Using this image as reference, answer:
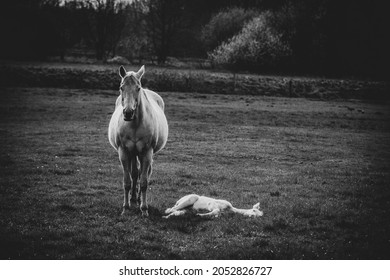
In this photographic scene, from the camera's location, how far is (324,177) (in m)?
12.9

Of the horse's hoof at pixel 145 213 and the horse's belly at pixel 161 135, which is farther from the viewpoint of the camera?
the horse's belly at pixel 161 135

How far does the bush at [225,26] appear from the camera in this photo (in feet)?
188

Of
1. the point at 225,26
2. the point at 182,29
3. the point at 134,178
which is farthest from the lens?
the point at 182,29

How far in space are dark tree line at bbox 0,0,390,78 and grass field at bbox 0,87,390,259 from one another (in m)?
12.7

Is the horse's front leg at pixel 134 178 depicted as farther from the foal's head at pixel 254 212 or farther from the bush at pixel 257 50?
the bush at pixel 257 50

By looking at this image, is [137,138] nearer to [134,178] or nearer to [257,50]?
[134,178]

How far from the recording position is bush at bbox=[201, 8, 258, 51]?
188 ft

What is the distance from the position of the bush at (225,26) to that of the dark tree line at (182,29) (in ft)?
1.76

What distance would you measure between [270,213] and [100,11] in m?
51.6

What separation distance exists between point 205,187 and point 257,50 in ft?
126

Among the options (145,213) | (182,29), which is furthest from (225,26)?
(145,213)

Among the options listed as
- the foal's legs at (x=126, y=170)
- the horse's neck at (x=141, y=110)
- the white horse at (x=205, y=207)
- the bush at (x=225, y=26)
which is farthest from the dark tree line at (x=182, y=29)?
the white horse at (x=205, y=207)

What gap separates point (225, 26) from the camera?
193 ft

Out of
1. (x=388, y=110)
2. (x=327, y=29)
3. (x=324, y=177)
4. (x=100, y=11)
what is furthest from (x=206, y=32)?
(x=324, y=177)
